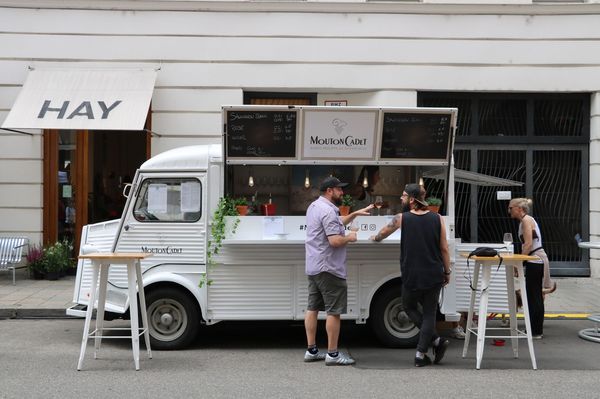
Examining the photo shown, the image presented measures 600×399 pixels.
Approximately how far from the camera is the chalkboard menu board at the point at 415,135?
7.58 metres

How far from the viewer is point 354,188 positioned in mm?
8211

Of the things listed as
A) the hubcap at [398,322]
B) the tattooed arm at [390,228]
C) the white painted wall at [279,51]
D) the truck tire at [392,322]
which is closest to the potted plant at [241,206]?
the tattooed arm at [390,228]

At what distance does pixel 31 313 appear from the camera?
31.9 feet

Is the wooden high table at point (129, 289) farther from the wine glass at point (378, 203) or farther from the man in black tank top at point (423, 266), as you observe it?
the wine glass at point (378, 203)

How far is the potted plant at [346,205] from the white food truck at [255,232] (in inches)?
12.8

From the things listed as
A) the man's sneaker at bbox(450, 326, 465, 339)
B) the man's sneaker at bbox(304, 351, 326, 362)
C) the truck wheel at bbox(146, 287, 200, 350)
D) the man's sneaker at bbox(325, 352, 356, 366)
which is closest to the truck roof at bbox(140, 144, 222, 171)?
the truck wheel at bbox(146, 287, 200, 350)

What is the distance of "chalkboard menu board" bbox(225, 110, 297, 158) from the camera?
7.45m

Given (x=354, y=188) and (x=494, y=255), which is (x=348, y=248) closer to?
(x=354, y=188)

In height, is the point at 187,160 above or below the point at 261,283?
above

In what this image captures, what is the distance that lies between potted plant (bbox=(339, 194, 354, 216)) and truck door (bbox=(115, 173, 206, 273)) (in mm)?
1626

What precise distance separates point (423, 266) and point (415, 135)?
67.6 inches

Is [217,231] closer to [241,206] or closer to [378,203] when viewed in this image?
[241,206]

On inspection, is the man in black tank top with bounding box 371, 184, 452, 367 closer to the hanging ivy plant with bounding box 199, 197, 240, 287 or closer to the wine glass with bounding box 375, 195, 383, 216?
the wine glass with bounding box 375, 195, 383, 216

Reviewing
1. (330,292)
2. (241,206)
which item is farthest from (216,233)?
(330,292)
